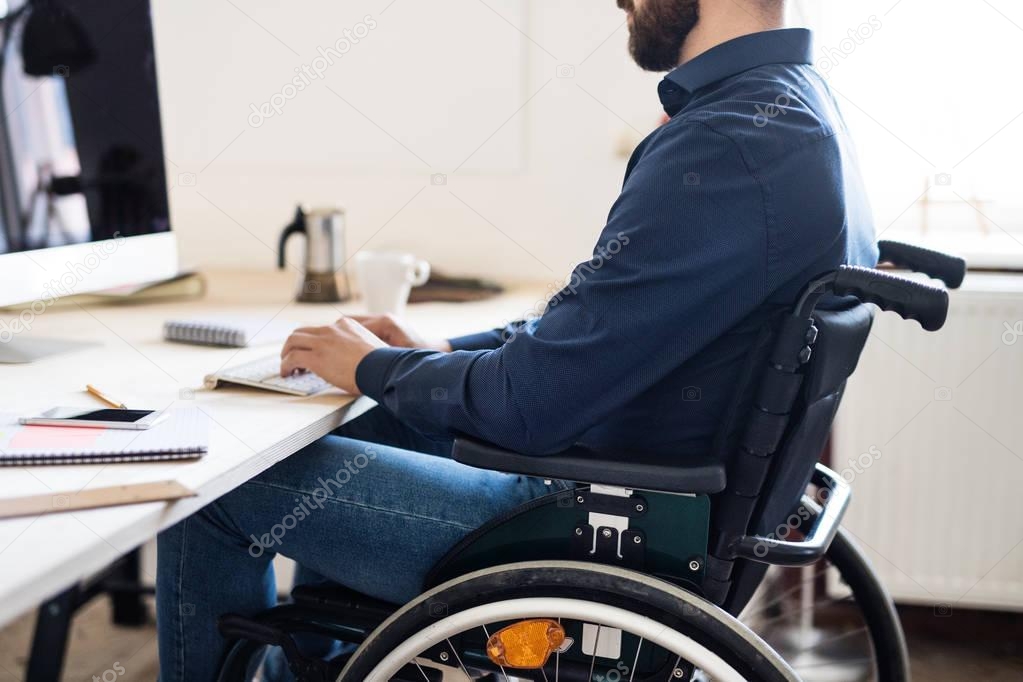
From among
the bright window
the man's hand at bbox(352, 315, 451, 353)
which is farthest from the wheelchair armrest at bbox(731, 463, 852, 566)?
the bright window

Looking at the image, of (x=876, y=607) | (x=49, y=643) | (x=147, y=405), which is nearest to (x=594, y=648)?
(x=876, y=607)

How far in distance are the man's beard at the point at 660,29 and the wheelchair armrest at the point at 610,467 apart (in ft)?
1.67

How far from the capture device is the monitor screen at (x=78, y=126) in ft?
4.06

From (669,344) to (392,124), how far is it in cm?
129

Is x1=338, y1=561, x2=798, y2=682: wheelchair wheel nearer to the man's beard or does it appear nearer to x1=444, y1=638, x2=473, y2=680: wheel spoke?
x1=444, y1=638, x2=473, y2=680: wheel spoke

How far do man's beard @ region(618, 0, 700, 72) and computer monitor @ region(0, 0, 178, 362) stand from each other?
0.76m

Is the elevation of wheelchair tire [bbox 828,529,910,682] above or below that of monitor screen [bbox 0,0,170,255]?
below

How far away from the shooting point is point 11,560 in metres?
0.64

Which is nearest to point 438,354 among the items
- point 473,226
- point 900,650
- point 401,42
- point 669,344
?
point 669,344

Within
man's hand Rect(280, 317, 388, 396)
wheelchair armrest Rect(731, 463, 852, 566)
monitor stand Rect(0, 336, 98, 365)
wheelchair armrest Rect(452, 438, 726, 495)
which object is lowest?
wheelchair armrest Rect(731, 463, 852, 566)

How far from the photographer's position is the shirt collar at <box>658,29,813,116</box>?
0.98 metres

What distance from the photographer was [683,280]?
869mm

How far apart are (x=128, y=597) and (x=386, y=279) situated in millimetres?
978

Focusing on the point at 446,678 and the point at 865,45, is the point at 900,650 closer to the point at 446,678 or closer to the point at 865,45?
the point at 446,678
